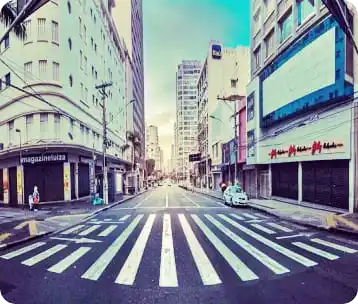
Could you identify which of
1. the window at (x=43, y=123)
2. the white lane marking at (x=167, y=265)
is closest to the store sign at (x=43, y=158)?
the window at (x=43, y=123)

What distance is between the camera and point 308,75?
61.2 ft

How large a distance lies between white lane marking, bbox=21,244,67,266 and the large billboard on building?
54.2ft

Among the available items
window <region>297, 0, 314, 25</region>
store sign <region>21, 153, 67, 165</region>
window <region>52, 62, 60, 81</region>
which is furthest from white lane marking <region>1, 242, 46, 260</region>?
window <region>297, 0, 314, 25</region>

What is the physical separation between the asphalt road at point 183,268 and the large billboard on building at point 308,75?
34.5 feet

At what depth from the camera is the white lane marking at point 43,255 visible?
22.7 feet

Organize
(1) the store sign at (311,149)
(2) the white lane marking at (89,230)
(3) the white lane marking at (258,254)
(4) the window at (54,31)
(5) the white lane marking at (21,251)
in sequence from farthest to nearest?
(4) the window at (54,31)
(1) the store sign at (311,149)
(2) the white lane marking at (89,230)
(5) the white lane marking at (21,251)
(3) the white lane marking at (258,254)

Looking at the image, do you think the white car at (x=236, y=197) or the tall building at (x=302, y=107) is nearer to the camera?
the tall building at (x=302, y=107)

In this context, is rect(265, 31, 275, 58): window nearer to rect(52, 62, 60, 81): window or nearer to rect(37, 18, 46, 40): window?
rect(52, 62, 60, 81): window

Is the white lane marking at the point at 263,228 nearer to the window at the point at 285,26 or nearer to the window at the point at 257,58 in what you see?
the window at the point at 285,26

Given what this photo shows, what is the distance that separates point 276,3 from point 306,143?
14.4 meters

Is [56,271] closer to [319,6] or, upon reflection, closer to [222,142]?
[319,6]

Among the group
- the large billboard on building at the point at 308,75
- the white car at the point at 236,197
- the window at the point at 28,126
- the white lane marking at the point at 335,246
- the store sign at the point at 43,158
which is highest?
the large billboard on building at the point at 308,75

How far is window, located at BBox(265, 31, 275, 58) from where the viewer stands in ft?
85.9

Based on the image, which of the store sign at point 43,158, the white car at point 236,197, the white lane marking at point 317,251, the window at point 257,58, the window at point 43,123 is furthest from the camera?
the window at point 257,58
